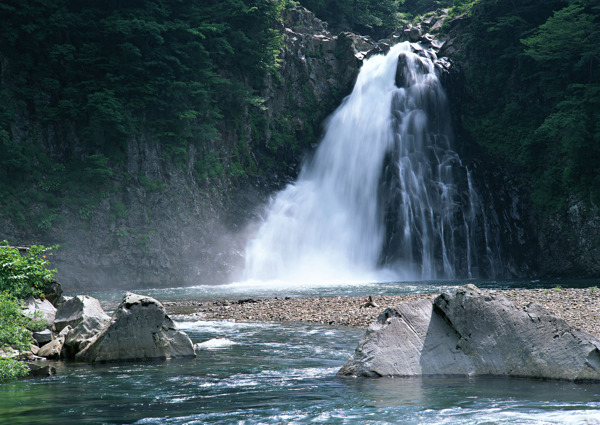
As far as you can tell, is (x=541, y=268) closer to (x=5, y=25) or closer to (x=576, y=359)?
(x=576, y=359)

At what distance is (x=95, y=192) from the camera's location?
29328 millimetres

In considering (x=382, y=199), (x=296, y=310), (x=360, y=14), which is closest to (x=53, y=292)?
(x=296, y=310)

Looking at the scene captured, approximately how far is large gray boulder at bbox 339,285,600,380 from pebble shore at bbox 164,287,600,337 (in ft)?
13.9

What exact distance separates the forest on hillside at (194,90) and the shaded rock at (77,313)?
58.6 ft

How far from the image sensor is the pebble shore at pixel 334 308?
1271 cm

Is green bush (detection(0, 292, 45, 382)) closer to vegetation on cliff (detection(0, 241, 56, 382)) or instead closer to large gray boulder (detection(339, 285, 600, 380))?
vegetation on cliff (detection(0, 241, 56, 382))

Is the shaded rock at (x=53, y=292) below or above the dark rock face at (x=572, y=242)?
below

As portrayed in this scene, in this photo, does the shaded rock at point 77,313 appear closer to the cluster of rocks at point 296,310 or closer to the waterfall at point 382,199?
the cluster of rocks at point 296,310

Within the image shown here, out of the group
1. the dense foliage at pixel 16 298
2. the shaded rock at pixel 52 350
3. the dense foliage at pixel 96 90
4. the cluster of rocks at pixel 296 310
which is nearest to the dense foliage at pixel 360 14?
the dense foliage at pixel 96 90

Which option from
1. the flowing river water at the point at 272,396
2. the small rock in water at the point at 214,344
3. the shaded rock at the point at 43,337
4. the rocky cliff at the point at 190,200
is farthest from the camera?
the rocky cliff at the point at 190,200

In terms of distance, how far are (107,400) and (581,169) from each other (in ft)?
101

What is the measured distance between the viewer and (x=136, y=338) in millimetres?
9297

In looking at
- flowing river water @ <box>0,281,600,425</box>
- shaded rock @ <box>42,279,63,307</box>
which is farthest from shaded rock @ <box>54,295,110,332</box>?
flowing river water @ <box>0,281,600,425</box>

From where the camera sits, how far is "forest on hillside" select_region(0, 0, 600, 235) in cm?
2866
